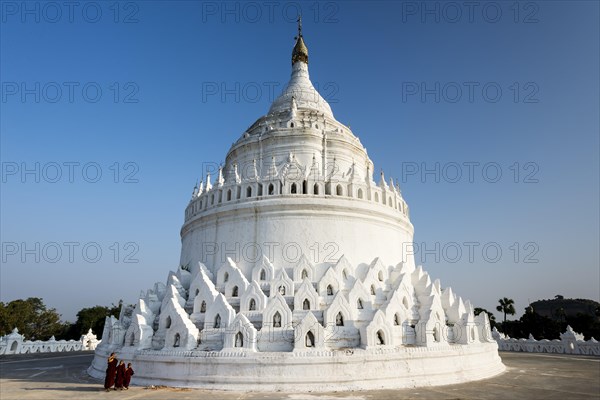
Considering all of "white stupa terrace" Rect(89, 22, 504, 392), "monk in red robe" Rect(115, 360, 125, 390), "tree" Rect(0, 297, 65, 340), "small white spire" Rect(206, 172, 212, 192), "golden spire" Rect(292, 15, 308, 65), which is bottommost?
"tree" Rect(0, 297, 65, 340)

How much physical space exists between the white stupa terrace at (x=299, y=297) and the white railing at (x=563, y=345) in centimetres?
1635

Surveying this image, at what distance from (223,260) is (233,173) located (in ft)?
18.8

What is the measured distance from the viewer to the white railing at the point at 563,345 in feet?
102

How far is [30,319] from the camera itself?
58.8 meters

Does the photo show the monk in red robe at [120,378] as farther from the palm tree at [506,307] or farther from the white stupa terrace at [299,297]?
the palm tree at [506,307]

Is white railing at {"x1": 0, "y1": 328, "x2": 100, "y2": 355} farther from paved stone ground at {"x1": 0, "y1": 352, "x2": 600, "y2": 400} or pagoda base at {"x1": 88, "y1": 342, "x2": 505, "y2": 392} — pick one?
pagoda base at {"x1": 88, "y1": 342, "x2": 505, "y2": 392}

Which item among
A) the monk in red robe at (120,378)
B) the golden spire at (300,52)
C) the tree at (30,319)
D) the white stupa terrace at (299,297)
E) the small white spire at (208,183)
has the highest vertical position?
the golden spire at (300,52)

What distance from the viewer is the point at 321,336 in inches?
604

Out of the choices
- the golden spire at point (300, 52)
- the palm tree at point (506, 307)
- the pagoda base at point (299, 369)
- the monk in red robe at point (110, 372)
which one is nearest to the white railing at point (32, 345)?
the pagoda base at point (299, 369)

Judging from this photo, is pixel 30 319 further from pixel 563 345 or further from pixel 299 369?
pixel 563 345

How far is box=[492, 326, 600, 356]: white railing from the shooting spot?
31.0m

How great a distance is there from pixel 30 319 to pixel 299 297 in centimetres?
5893

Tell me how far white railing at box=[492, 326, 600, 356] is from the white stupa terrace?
16.4 m

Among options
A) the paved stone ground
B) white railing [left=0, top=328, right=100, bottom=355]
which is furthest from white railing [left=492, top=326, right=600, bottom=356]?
white railing [left=0, top=328, right=100, bottom=355]
